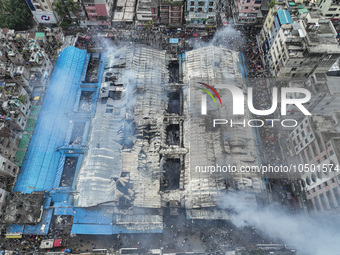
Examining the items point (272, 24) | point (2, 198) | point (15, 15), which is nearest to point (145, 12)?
point (272, 24)

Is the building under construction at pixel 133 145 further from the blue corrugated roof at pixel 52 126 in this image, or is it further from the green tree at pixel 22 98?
the green tree at pixel 22 98

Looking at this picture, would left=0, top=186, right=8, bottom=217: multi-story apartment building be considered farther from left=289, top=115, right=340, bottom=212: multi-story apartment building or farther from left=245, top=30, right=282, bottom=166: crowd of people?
left=289, top=115, right=340, bottom=212: multi-story apartment building

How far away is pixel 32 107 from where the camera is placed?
2415 inches

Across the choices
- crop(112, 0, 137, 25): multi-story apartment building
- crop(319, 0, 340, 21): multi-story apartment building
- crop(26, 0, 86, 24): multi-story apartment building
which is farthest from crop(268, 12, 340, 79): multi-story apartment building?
crop(26, 0, 86, 24): multi-story apartment building

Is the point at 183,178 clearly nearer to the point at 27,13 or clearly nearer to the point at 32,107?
the point at 32,107

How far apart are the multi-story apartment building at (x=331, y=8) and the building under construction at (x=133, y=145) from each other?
31497mm

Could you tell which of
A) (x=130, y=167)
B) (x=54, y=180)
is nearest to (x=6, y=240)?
(x=54, y=180)

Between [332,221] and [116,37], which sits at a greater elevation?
[116,37]

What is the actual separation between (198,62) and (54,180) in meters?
46.8

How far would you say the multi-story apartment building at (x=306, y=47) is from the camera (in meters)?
54.8

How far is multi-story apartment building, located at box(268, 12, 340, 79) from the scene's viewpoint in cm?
5484

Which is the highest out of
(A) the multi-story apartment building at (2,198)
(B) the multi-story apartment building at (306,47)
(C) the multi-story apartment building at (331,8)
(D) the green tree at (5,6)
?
(D) the green tree at (5,6)

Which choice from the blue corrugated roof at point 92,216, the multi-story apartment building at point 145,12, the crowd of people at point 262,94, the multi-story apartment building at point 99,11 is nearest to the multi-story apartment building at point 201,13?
the multi-story apartment building at point 145,12

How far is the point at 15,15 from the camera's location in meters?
75.4
